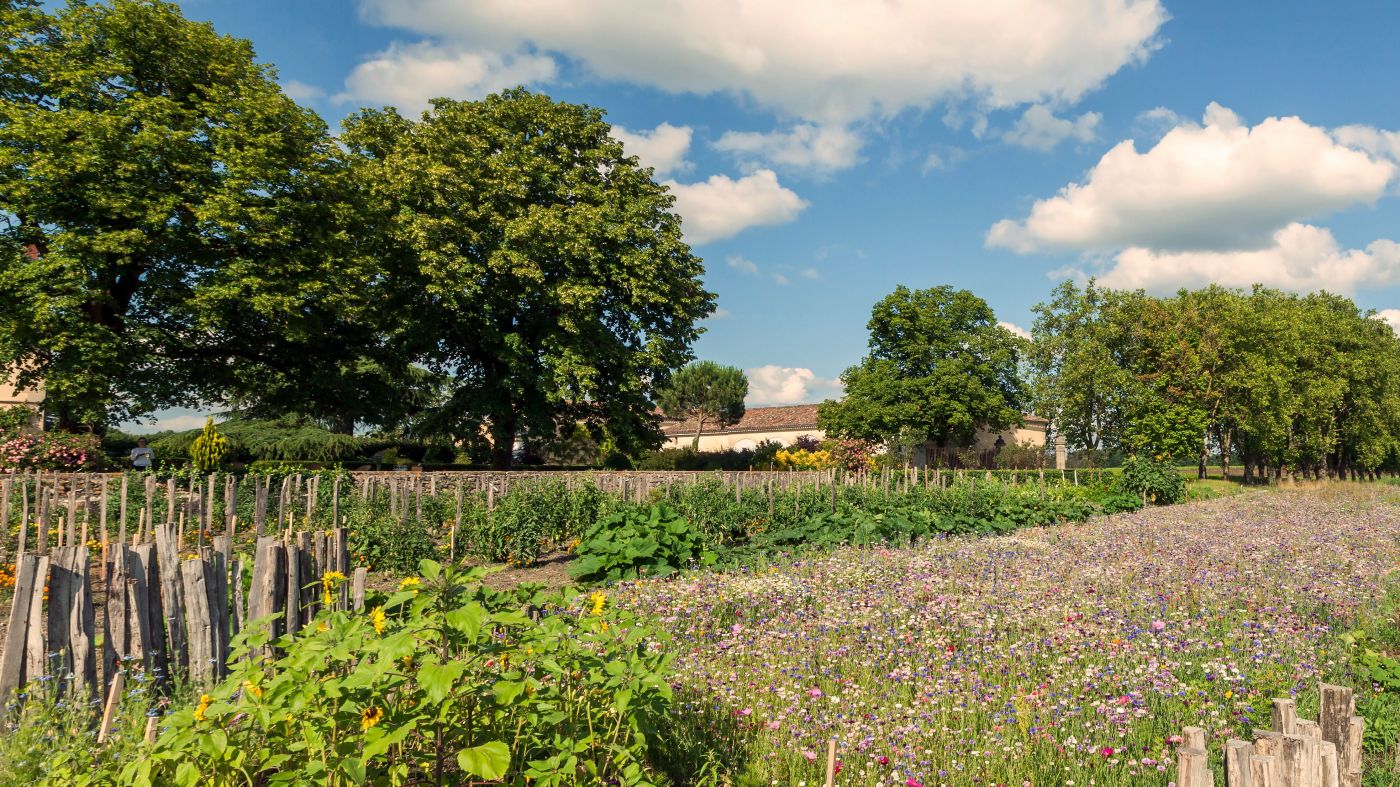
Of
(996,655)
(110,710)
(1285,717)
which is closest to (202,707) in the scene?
(110,710)

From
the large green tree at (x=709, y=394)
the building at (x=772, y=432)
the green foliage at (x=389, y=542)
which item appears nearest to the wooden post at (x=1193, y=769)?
the green foliage at (x=389, y=542)

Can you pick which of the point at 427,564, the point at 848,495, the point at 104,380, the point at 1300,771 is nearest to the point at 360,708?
the point at 427,564

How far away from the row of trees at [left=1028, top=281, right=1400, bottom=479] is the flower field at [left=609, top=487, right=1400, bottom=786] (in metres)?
32.5

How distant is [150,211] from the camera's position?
60.8ft

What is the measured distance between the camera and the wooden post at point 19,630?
3982 mm

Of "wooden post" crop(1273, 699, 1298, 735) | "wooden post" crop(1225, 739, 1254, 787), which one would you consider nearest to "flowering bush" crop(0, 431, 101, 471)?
"wooden post" crop(1225, 739, 1254, 787)

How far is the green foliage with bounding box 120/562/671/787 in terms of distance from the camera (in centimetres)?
247

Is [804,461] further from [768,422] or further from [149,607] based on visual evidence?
[149,607]

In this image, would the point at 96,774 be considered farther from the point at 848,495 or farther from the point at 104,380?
the point at 104,380

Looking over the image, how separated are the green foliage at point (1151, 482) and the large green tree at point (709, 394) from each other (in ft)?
124

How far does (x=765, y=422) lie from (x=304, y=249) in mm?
41784

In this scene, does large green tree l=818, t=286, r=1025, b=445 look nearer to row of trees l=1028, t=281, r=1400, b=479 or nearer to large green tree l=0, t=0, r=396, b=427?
row of trees l=1028, t=281, r=1400, b=479

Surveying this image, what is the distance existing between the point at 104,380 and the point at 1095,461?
46552 millimetres

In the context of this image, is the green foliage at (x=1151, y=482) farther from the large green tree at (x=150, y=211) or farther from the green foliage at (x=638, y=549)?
the large green tree at (x=150, y=211)
